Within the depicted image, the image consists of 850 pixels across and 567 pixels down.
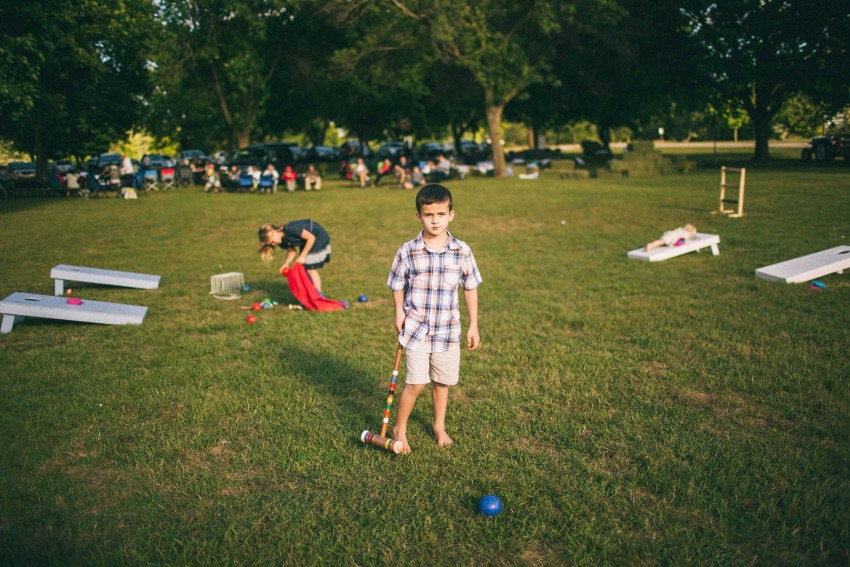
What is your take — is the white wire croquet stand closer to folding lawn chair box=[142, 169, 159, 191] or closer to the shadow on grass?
the shadow on grass

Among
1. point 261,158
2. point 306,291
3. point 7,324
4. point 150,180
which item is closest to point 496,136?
point 261,158

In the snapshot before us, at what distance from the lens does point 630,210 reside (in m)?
18.5

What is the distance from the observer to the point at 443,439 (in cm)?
482

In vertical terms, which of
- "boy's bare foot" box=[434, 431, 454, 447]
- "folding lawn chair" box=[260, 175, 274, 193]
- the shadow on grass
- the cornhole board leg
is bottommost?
the shadow on grass

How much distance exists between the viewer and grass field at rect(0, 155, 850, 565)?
12.0 feet

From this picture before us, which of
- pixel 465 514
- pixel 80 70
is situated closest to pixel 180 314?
pixel 465 514

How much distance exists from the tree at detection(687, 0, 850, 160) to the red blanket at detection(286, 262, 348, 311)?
3049 cm

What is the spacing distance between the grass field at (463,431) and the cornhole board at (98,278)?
0.70 feet

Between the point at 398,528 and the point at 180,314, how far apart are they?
19.9 feet

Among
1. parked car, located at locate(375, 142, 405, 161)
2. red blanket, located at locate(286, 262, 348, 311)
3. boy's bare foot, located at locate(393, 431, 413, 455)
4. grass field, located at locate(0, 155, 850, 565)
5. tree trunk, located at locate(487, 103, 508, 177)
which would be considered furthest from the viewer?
parked car, located at locate(375, 142, 405, 161)

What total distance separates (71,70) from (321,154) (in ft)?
103

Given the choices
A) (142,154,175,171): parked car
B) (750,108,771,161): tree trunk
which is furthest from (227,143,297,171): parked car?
(750,108,771,161): tree trunk

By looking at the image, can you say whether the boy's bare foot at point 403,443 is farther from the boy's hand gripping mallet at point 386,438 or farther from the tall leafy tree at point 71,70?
the tall leafy tree at point 71,70

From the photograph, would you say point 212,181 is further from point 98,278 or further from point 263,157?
point 98,278
